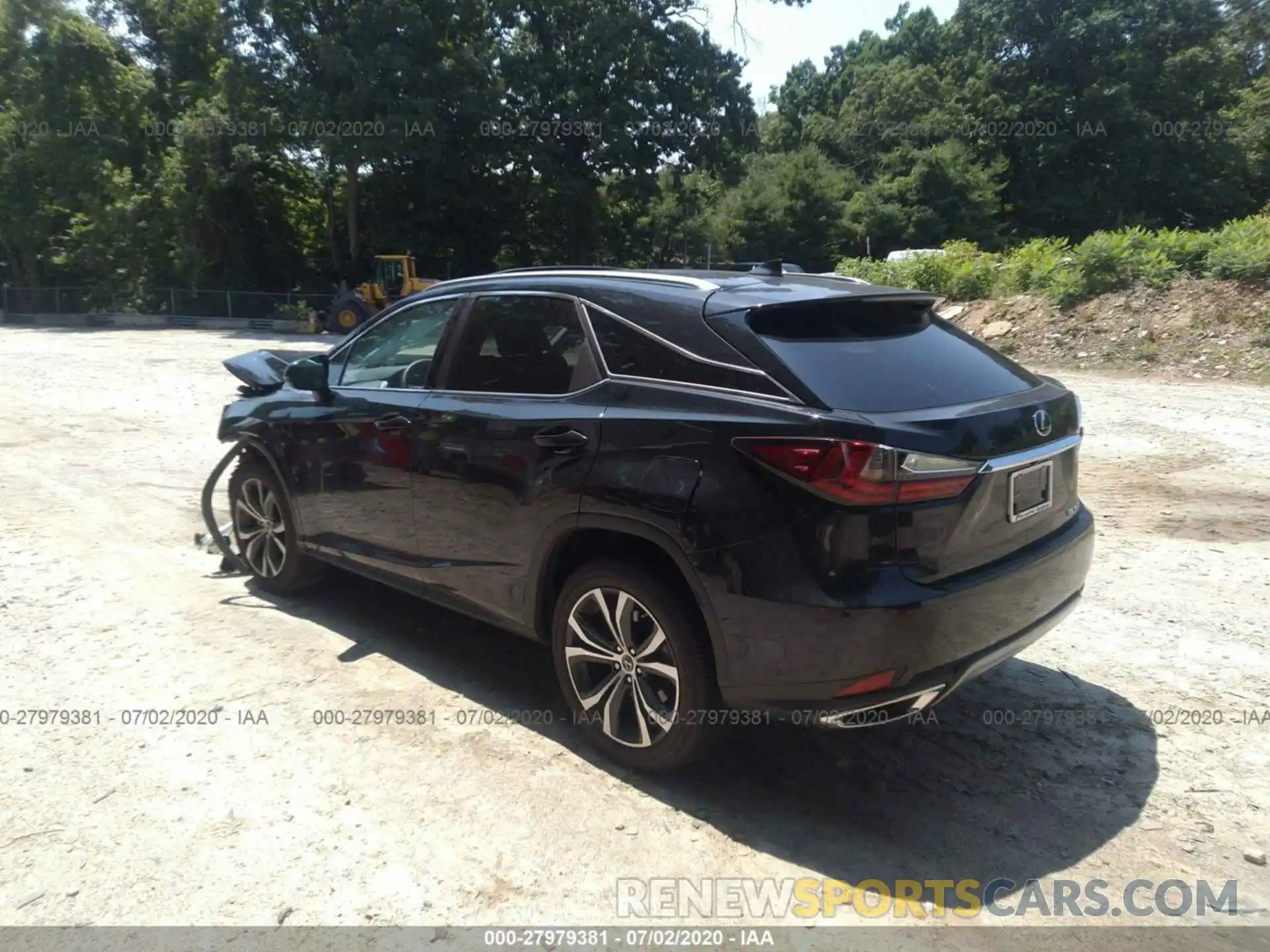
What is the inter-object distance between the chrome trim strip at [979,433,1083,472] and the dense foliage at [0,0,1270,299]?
89.9ft

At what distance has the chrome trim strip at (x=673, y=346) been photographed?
124 inches

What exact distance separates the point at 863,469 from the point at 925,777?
1.41 metres

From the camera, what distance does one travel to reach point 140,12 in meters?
36.0

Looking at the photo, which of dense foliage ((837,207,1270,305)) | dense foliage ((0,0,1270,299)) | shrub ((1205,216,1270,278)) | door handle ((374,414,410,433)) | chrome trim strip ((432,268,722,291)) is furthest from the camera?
dense foliage ((0,0,1270,299))

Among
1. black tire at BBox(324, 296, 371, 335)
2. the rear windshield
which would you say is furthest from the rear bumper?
black tire at BBox(324, 296, 371, 335)

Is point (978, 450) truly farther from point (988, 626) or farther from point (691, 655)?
point (691, 655)

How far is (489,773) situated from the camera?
3.55 m

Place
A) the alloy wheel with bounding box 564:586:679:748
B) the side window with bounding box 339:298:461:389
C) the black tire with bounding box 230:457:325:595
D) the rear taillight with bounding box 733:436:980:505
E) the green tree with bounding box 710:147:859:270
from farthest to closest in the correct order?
the green tree with bounding box 710:147:859:270 < the black tire with bounding box 230:457:325:595 < the side window with bounding box 339:298:461:389 < the alloy wheel with bounding box 564:586:679:748 < the rear taillight with bounding box 733:436:980:505

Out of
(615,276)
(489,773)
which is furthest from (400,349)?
(489,773)

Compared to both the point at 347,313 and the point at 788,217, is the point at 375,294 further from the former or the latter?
the point at 788,217

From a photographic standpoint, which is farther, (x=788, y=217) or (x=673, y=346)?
(x=788, y=217)

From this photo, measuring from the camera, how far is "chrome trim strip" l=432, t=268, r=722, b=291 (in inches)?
142

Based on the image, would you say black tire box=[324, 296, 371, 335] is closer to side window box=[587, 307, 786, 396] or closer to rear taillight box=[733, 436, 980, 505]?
side window box=[587, 307, 786, 396]

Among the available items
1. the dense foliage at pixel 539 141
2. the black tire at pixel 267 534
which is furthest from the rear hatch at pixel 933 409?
the dense foliage at pixel 539 141
